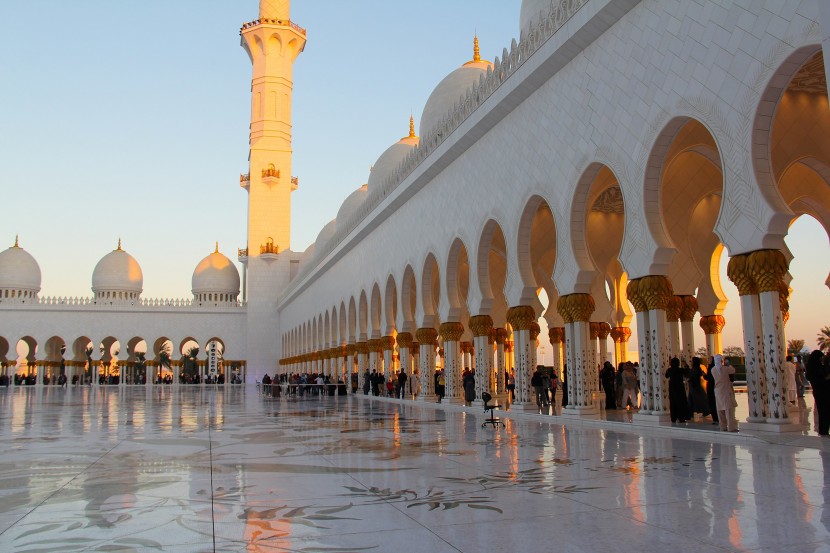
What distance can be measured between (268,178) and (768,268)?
27017 millimetres

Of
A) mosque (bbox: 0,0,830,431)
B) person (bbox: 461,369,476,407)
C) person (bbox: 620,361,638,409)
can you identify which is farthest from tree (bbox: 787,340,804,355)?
person (bbox: 620,361,638,409)

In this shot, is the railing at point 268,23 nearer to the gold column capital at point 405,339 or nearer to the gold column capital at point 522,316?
the gold column capital at point 405,339

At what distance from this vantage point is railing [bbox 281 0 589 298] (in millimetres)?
8656

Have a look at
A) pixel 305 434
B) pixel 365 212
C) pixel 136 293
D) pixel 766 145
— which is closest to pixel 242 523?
pixel 305 434

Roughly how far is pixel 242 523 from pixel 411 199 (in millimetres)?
12651

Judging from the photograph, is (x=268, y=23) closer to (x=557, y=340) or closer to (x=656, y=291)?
(x=557, y=340)

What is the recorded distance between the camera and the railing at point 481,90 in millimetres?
8656

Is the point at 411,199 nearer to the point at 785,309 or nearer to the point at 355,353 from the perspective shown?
the point at 355,353

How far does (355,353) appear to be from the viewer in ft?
66.5

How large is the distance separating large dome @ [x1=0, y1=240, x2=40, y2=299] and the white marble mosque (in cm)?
2210

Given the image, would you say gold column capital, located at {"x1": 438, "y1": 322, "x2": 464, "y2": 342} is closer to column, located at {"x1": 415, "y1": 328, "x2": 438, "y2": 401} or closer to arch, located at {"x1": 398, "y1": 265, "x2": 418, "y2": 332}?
column, located at {"x1": 415, "y1": 328, "x2": 438, "y2": 401}

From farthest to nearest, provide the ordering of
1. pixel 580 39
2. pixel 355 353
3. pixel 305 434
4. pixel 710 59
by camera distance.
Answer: pixel 355 353 < pixel 580 39 < pixel 305 434 < pixel 710 59

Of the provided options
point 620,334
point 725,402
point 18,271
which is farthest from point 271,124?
point 725,402

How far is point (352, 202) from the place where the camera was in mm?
24172
